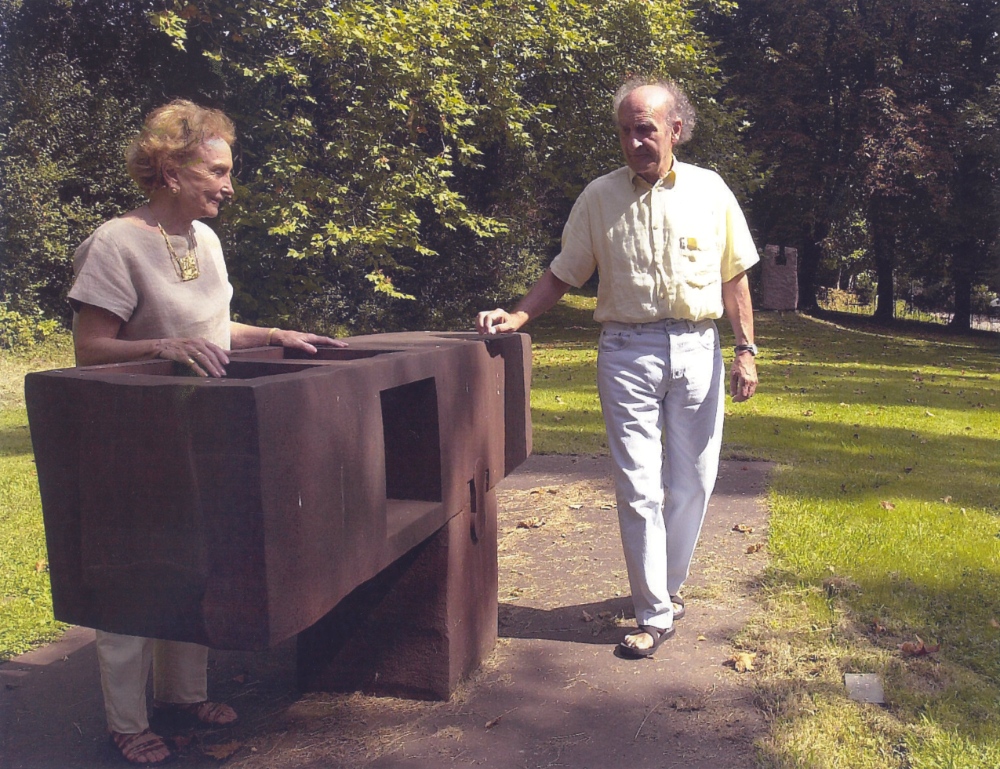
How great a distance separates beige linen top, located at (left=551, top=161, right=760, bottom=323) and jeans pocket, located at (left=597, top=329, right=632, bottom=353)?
5 centimetres

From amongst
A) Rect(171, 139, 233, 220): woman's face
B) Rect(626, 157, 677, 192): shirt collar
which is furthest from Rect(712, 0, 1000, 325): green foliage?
Rect(171, 139, 233, 220): woman's face

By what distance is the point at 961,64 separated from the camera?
26.6m

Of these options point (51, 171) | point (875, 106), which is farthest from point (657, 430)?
point (875, 106)

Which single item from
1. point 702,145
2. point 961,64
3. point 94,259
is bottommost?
point 94,259

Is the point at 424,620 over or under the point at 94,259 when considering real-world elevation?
under

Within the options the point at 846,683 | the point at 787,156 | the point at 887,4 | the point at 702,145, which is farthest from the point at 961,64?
the point at 846,683

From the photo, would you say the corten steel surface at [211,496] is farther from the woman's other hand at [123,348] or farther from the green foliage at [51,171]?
the green foliage at [51,171]

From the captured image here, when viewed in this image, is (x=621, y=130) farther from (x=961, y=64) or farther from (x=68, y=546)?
(x=961, y=64)

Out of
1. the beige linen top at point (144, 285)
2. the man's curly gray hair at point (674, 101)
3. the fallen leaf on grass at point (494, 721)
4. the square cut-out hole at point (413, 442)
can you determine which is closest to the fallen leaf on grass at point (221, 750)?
the fallen leaf on grass at point (494, 721)

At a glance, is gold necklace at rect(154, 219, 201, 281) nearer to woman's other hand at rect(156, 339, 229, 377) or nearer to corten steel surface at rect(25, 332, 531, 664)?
woman's other hand at rect(156, 339, 229, 377)

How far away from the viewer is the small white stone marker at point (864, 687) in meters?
3.59

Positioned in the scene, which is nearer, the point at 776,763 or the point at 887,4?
the point at 776,763

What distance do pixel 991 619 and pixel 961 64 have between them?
25933 mm

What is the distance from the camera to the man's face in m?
3.88
